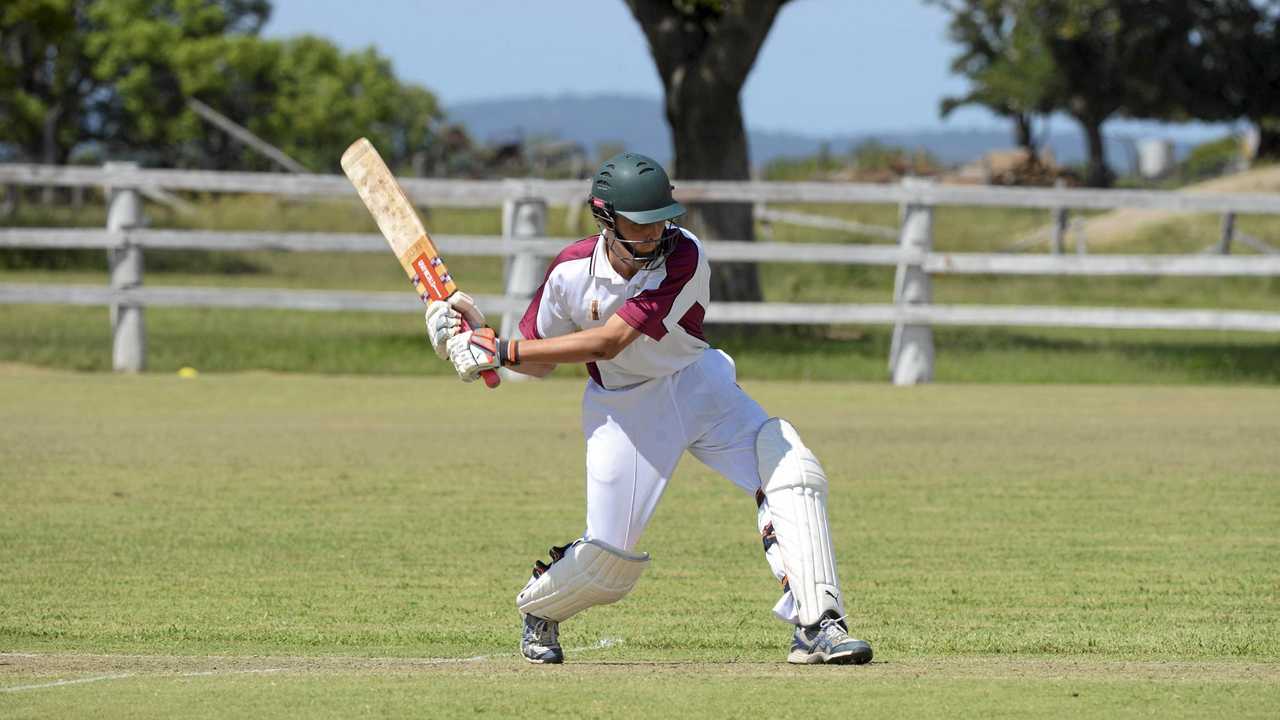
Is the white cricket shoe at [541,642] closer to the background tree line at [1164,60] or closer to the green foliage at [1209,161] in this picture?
the background tree line at [1164,60]

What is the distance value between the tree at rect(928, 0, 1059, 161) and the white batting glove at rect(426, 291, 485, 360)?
2233 inches

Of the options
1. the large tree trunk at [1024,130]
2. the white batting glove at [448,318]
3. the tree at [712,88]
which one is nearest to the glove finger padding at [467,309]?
the white batting glove at [448,318]

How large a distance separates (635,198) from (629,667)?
1.63 m

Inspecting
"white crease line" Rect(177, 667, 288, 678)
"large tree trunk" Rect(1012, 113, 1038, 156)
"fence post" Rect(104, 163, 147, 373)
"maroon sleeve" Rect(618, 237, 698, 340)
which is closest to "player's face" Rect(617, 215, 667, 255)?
"maroon sleeve" Rect(618, 237, 698, 340)

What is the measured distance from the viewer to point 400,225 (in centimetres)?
723

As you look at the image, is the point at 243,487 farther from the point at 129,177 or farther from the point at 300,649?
the point at 129,177

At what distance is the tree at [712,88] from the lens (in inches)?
757

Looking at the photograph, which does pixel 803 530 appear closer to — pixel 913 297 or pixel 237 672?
pixel 237 672

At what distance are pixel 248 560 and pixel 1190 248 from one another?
29316 millimetres

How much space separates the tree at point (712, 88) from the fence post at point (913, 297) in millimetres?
3243

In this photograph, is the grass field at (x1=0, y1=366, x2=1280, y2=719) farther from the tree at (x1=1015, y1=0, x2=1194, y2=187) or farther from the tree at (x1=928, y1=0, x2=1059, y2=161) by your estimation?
the tree at (x1=928, y1=0, x2=1059, y2=161)

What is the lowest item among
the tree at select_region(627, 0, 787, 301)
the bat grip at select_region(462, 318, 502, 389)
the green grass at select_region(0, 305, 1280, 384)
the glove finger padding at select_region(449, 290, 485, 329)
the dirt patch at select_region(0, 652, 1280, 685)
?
the dirt patch at select_region(0, 652, 1280, 685)

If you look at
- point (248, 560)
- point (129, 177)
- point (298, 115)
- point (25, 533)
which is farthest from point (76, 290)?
point (298, 115)

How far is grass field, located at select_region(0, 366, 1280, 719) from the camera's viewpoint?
6.07 m
